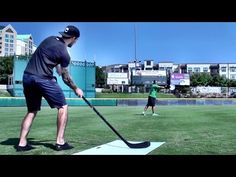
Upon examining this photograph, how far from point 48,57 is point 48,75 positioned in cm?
20

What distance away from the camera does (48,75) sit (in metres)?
A: 4.43

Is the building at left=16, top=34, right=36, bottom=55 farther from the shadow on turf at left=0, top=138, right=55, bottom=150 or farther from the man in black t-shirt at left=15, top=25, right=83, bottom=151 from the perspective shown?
the shadow on turf at left=0, top=138, right=55, bottom=150

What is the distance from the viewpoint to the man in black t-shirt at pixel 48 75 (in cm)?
439

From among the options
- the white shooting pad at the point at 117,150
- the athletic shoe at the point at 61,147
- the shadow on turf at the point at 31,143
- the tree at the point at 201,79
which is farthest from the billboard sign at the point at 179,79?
the athletic shoe at the point at 61,147

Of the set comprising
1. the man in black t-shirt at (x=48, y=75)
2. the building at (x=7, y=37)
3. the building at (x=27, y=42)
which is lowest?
the man in black t-shirt at (x=48, y=75)

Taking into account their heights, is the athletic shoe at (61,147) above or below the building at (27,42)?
below

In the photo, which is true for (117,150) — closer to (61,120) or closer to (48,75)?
(61,120)

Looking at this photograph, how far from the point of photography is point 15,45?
26.9 ft

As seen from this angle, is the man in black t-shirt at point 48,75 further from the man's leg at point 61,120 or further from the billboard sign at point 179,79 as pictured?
the billboard sign at point 179,79
